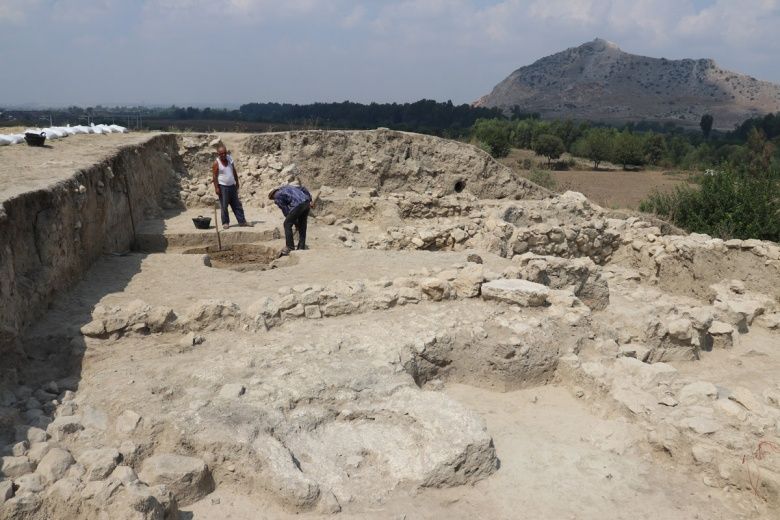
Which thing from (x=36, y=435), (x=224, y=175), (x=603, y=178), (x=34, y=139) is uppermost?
(x=34, y=139)

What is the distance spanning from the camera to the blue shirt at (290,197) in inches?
321

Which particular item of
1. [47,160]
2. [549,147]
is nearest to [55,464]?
[47,160]

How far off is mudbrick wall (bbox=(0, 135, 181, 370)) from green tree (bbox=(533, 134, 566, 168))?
33.9 metres

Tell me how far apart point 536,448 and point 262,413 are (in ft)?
6.15

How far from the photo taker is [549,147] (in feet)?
129

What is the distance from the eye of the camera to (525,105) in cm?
10150

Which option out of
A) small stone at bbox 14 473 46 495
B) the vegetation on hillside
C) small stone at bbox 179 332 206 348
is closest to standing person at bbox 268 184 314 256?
small stone at bbox 179 332 206 348

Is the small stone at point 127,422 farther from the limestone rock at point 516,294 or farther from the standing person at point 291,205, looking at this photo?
the standing person at point 291,205

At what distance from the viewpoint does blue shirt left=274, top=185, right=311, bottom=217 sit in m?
8.16

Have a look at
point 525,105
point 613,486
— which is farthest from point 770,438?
point 525,105

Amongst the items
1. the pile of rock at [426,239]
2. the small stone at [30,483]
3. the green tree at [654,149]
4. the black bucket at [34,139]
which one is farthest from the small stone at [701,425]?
the green tree at [654,149]

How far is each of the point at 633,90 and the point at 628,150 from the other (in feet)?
214

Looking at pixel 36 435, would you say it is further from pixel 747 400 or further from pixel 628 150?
pixel 628 150

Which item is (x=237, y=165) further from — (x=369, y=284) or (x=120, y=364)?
(x=120, y=364)
